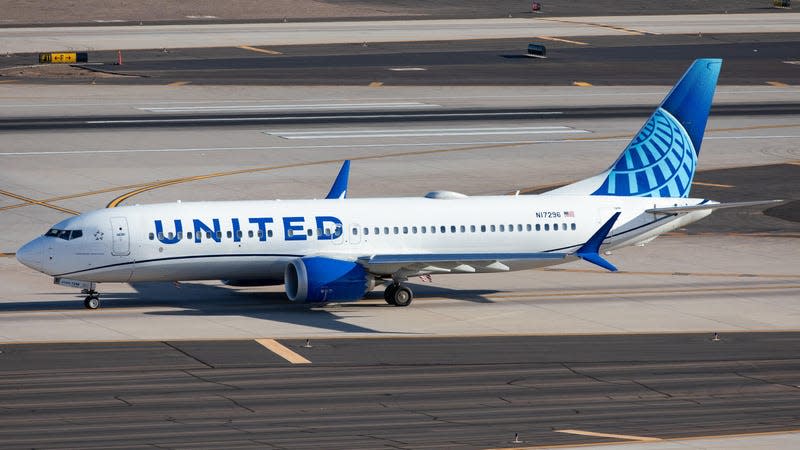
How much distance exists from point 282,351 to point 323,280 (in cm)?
577

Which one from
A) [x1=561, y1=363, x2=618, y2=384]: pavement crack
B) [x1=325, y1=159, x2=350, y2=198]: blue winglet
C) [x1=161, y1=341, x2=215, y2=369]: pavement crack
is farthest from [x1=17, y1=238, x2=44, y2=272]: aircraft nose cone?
[x1=561, y1=363, x2=618, y2=384]: pavement crack

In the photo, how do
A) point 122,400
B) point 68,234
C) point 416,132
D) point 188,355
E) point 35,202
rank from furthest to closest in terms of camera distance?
1. point 416,132
2. point 35,202
3. point 68,234
4. point 188,355
5. point 122,400

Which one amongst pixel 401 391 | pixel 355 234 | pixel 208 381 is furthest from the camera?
pixel 355 234

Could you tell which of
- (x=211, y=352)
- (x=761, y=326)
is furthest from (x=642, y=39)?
(x=211, y=352)

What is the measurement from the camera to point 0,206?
7550 centimetres

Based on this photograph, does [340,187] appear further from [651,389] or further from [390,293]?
[651,389]

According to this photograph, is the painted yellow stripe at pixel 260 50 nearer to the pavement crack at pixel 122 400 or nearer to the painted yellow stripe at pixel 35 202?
the painted yellow stripe at pixel 35 202

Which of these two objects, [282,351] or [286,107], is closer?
[282,351]

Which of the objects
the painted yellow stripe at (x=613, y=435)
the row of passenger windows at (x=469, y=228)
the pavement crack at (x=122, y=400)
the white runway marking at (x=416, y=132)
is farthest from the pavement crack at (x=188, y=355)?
the white runway marking at (x=416, y=132)

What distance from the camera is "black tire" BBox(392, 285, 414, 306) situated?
5569 cm

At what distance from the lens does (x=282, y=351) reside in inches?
1895

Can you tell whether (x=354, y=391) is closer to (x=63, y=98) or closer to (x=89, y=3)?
(x=63, y=98)

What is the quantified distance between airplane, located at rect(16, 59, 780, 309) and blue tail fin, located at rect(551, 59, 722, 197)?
0.17 meters

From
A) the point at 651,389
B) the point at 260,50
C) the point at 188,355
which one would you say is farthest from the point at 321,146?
the point at 651,389
